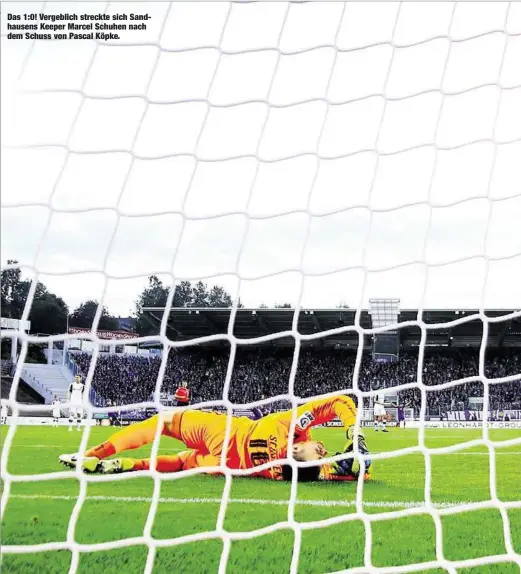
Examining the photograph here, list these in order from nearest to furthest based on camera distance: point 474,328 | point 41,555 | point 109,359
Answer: point 41,555, point 474,328, point 109,359

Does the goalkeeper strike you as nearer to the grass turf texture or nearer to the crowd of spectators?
the grass turf texture

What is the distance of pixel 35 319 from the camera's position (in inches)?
552

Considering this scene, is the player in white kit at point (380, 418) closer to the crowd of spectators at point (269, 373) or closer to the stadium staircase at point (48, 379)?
the crowd of spectators at point (269, 373)

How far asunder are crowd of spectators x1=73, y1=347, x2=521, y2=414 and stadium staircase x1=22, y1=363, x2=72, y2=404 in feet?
3.39

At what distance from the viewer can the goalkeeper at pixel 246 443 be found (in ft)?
12.5

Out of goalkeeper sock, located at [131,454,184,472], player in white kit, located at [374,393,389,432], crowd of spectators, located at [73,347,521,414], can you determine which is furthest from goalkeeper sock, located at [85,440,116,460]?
crowd of spectators, located at [73,347,521,414]

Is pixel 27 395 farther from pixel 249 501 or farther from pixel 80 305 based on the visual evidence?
pixel 249 501

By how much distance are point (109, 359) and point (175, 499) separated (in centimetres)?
1610

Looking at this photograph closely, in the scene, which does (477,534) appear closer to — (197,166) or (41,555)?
(41,555)

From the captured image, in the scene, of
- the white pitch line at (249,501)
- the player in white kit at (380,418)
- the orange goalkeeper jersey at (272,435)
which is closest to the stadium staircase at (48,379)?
the player in white kit at (380,418)

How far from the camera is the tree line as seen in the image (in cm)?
966

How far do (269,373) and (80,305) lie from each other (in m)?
A: 5.42

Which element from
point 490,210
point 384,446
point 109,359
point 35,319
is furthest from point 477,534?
point 109,359

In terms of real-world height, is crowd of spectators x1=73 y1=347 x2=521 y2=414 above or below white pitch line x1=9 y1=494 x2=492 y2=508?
below
